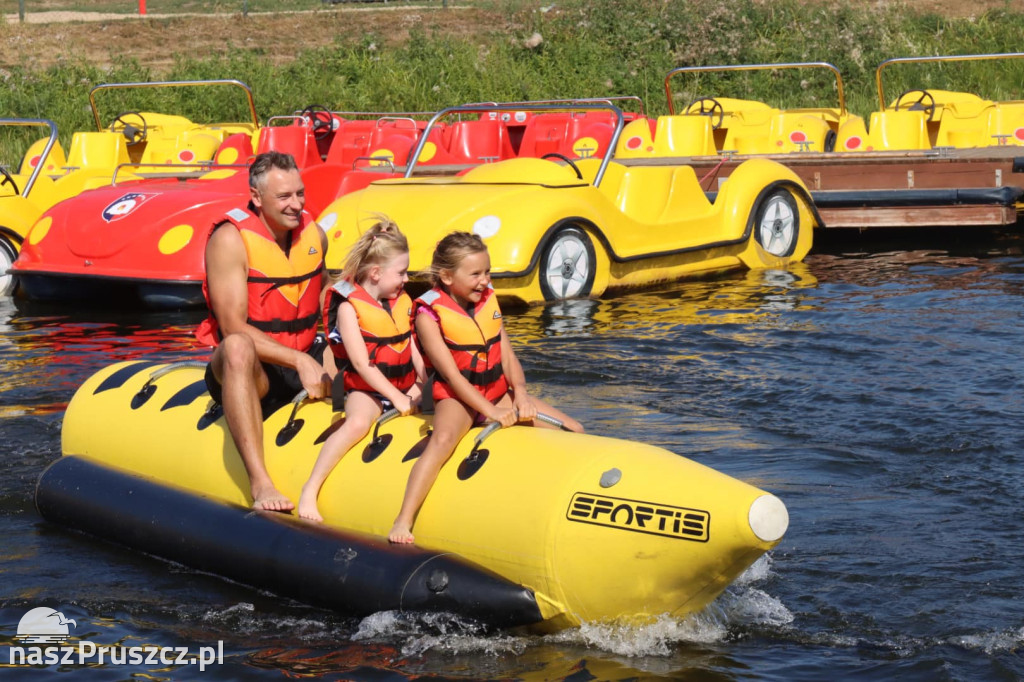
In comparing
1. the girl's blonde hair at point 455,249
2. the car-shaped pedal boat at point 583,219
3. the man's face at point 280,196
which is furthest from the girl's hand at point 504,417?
the car-shaped pedal boat at point 583,219

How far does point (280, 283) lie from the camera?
529 cm

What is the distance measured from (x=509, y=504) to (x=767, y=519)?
0.84m

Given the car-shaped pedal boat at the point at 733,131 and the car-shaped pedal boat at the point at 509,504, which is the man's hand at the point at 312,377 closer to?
the car-shaped pedal boat at the point at 509,504

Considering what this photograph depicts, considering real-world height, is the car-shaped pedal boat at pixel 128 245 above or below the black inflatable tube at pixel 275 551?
above

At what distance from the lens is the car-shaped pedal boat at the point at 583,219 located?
9398 millimetres

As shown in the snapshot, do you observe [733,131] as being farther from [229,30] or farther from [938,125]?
[229,30]

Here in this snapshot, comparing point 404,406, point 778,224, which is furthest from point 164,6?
point 404,406

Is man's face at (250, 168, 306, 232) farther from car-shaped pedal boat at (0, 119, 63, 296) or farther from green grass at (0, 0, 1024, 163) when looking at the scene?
green grass at (0, 0, 1024, 163)

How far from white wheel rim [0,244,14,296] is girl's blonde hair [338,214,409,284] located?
23.0 feet

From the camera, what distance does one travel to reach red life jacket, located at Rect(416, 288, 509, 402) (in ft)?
15.8

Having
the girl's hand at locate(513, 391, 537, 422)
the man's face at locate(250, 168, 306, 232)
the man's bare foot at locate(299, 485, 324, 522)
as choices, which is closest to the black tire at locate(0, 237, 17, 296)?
the man's face at locate(250, 168, 306, 232)

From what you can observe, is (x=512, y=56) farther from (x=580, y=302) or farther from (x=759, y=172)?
(x=580, y=302)

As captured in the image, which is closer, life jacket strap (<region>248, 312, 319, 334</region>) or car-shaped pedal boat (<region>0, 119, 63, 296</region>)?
life jacket strap (<region>248, 312, 319, 334</region>)

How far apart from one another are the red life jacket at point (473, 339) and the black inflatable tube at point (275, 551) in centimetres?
67
